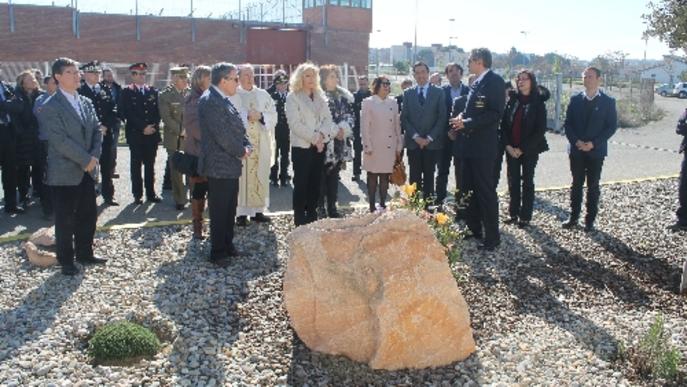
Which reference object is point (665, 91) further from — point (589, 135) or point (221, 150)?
point (221, 150)

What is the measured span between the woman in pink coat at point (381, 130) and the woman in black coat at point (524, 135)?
53.9 inches

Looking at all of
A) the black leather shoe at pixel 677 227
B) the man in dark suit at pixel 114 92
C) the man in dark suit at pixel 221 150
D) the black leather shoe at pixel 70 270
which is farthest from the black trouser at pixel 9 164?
the black leather shoe at pixel 677 227

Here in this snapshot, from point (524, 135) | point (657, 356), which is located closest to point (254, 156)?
point (524, 135)


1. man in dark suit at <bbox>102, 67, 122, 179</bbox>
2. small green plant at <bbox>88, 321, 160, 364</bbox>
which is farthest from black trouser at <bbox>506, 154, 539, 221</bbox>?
man in dark suit at <bbox>102, 67, 122, 179</bbox>

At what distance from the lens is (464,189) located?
25.0 feet

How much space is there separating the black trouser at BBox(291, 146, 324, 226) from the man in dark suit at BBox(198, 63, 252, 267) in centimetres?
106

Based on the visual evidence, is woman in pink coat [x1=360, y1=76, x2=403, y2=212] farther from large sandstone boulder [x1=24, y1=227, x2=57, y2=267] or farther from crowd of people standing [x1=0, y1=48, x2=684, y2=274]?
large sandstone boulder [x1=24, y1=227, x2=57, y2=267]

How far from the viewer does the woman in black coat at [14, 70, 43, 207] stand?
28.9 ft

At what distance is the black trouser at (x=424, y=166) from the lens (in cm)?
876

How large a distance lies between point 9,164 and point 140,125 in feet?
5.70

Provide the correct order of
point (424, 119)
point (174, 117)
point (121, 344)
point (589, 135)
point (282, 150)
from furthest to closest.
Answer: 1. point (282, 150)
2. point (174, 117)
3. point (424, 119)
4. point (589, 135)
5. point (121, 344)

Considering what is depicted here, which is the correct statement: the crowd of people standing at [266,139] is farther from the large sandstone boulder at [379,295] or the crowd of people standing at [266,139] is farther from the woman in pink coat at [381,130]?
the large sandstone boulder at [379,295]

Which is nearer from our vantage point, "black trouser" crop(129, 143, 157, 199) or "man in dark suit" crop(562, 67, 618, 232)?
"man in dark suit" crop(562, 67, 618, 232)

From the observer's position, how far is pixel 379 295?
177 inches
